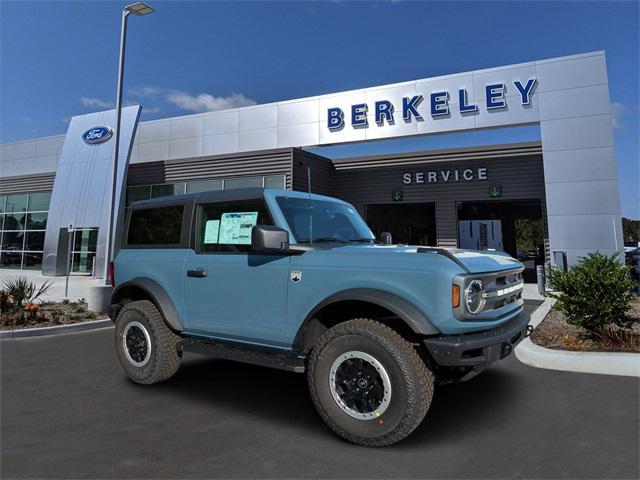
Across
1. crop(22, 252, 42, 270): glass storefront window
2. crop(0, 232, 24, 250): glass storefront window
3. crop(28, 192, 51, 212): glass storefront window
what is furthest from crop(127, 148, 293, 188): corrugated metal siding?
crop(0, 232, 24, 250): glass storefront window

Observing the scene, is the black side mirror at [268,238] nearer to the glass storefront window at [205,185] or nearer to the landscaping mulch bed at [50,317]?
the landscaping mulch bed at [50,317]

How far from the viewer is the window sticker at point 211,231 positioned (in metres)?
4.15

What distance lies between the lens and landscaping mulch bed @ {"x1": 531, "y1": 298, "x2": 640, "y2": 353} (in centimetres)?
529

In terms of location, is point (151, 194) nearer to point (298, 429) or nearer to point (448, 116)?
point (448, 116)

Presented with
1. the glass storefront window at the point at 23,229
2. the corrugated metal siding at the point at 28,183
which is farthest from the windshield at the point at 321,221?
the corrugated metal siding at the point at 28,183

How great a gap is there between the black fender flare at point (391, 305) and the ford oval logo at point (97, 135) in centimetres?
2075

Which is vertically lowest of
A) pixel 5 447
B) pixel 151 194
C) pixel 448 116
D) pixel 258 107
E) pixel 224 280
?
pixel 5 447

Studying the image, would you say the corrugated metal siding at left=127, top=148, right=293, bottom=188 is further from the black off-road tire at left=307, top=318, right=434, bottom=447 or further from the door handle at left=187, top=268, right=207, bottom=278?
the black off-road tire at left=307, top=318, right=434, bottom=447

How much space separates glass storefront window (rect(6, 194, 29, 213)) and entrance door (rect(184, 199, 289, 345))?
24530mm

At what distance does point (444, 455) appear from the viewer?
2.86 m

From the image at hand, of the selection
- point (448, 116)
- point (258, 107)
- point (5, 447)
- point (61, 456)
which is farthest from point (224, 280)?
point (258, 107)

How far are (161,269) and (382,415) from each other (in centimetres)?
281

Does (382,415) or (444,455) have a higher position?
(382,415)

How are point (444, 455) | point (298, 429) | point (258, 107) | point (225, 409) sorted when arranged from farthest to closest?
1. point (258, 107)
2. point (225, 409)
3. point (298, 429)
4. point (444, 455)
